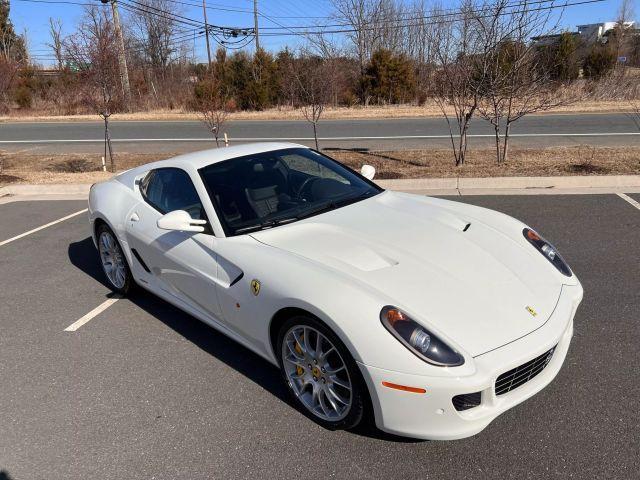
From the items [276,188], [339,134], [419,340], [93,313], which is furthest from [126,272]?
[339,134]

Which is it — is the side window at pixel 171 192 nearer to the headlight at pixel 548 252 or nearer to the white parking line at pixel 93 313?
the white parking line at pixel 93 313

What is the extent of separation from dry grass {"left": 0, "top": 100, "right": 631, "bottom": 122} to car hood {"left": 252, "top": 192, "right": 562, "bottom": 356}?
19653mm

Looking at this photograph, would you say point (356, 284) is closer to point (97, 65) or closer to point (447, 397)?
point (447, 397)

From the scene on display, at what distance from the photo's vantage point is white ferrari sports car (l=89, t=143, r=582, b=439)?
2.35m

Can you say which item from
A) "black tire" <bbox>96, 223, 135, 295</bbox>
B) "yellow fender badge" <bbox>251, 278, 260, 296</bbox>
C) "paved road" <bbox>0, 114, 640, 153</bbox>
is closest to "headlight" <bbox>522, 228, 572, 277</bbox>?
"yellow fender badge" <bbox>251, 278, 260, 296</bbox>

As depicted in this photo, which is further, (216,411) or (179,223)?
(179,223)

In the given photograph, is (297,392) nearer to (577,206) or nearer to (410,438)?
(410,438)

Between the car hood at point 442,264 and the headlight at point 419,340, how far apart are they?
5cm

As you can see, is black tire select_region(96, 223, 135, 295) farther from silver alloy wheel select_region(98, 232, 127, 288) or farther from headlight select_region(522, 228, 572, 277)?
headlight select_region(522, 228, 572, 277)

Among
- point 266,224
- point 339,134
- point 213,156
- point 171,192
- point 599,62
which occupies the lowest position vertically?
point 339,134

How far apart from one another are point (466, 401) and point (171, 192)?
8.78 feet

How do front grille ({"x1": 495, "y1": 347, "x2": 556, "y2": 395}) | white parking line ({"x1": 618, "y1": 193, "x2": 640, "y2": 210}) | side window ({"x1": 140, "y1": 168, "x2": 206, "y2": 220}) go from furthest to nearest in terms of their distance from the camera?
white parking line ({"x1": 618, "y1": 193, "x2": 640, "y2": 210}), side window ({"x1": 140, "y1": 168, "x2": 206, "y2": 220}), front grille ({"x1": 495, "y1": 347, "x2": 556, "y2": 395})

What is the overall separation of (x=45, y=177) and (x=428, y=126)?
12511 millimetres

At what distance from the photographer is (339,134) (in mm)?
17219
